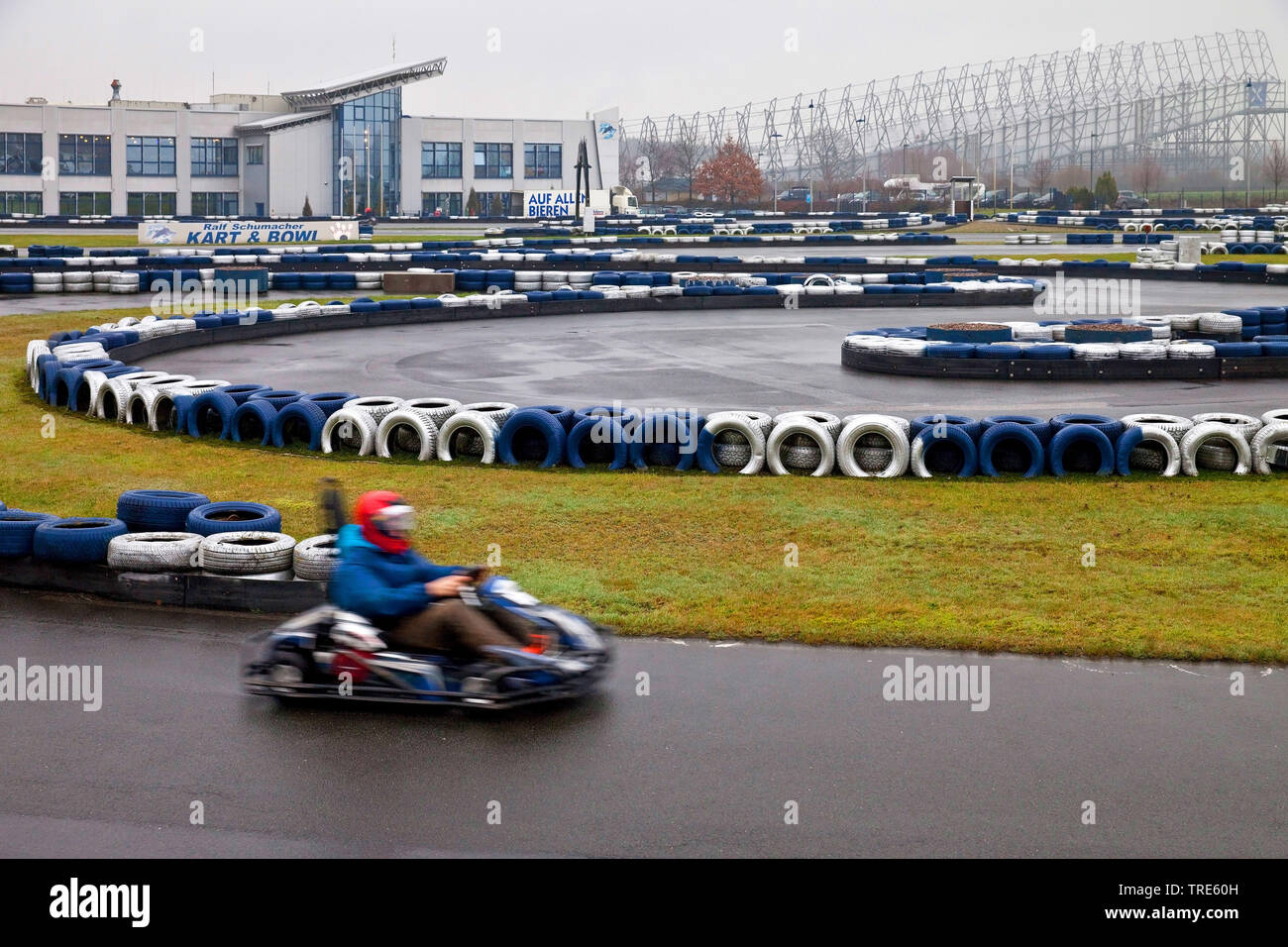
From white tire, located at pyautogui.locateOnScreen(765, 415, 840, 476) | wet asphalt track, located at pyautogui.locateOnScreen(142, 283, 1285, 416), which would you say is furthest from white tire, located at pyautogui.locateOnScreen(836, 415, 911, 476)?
wet asphalt track, located at pyautogui.locateOnScreen(142, 283, 1285, 416)

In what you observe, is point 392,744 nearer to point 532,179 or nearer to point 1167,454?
point 1167,454

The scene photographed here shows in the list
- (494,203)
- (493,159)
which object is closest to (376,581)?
(494,203)

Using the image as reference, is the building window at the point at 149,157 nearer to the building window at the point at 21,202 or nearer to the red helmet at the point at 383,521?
the building window at the point at 21,202

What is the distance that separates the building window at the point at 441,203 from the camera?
93.2m

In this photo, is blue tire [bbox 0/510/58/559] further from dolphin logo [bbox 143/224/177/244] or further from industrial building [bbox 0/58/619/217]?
industrial building [bbox 0/58/619/217]

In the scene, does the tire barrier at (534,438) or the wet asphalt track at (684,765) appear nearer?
the wet asphalt track at (684,765)

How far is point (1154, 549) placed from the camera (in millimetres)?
11227

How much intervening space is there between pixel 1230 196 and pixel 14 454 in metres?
110

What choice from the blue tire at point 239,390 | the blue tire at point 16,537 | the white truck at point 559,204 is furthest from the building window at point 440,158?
the blue tire at point 16,537

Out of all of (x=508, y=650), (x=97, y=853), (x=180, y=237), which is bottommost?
(x=97, y=853)

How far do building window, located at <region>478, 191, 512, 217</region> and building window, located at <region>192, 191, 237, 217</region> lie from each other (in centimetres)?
1648

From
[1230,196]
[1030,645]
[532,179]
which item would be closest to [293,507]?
[1030,645]

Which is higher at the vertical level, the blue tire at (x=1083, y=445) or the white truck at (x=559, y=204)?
the white truck at (x=559, y=204)

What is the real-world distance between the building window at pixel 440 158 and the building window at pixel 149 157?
16.1m
